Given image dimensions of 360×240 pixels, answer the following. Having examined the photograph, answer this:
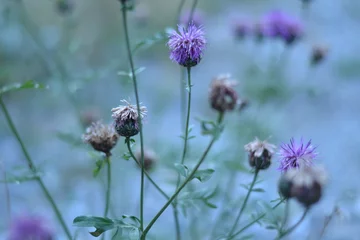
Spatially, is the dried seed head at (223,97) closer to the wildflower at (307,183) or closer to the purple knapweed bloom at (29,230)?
the wildflower at (307,183)

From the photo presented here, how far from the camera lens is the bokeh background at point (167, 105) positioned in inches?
80.4

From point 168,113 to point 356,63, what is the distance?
155cm

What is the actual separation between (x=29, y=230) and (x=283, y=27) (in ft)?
4.88

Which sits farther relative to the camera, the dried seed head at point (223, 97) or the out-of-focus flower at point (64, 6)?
the out-of-focus flower at point (64, 6)

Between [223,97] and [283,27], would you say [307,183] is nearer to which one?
[223,97]

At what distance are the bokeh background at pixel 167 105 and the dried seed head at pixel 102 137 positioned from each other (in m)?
0.07

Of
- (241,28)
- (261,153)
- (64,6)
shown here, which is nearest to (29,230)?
(261,153)

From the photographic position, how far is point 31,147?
3094mm

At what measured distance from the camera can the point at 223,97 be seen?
55.9 inches

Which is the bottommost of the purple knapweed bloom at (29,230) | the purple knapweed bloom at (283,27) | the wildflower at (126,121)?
the purple knapweed bloom at (29,230)

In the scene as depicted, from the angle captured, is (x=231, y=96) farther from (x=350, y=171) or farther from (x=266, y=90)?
(x=350, y=171)

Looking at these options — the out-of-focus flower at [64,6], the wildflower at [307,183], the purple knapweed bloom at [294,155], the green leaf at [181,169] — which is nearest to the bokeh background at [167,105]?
the out-of-focus flower at [64,6]

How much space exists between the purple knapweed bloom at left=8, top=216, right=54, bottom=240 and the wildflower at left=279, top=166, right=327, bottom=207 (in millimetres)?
525

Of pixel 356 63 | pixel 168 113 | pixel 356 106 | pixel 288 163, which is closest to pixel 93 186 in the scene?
pixel 168 113
